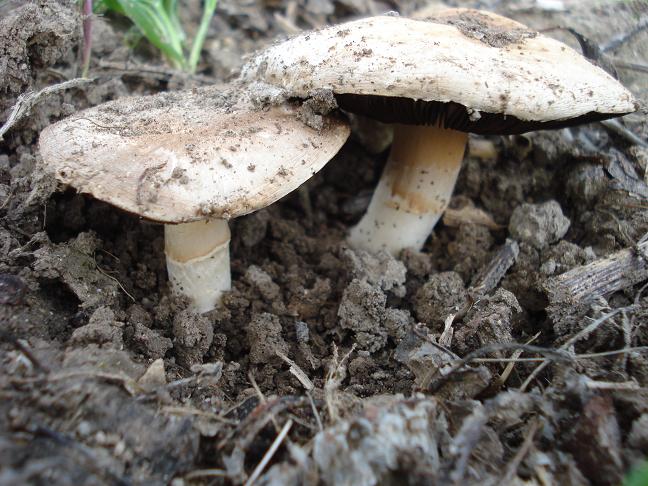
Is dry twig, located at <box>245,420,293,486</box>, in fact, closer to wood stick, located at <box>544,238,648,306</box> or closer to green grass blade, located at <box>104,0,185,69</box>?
wood stick, located at <box>544,238,648,306</box>

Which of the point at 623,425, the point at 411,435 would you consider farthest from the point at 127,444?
the point at 623,425

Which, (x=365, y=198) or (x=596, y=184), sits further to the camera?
(x=365, y=198)

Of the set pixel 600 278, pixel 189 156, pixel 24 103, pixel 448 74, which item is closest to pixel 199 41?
pixel 24 103

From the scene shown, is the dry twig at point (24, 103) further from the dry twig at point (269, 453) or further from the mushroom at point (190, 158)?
the dry twig at point (269, 453)

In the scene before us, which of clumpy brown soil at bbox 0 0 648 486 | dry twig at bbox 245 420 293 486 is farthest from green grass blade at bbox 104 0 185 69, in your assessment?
dry twig at bbox 245 420 293 486

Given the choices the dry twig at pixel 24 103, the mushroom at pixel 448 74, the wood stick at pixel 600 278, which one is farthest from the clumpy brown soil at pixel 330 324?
the mushroom at pixel 448 74

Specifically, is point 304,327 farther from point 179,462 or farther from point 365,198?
point 365,198

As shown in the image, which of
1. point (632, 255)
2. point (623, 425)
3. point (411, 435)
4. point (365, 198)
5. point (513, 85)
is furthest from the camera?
point (365, 198)
